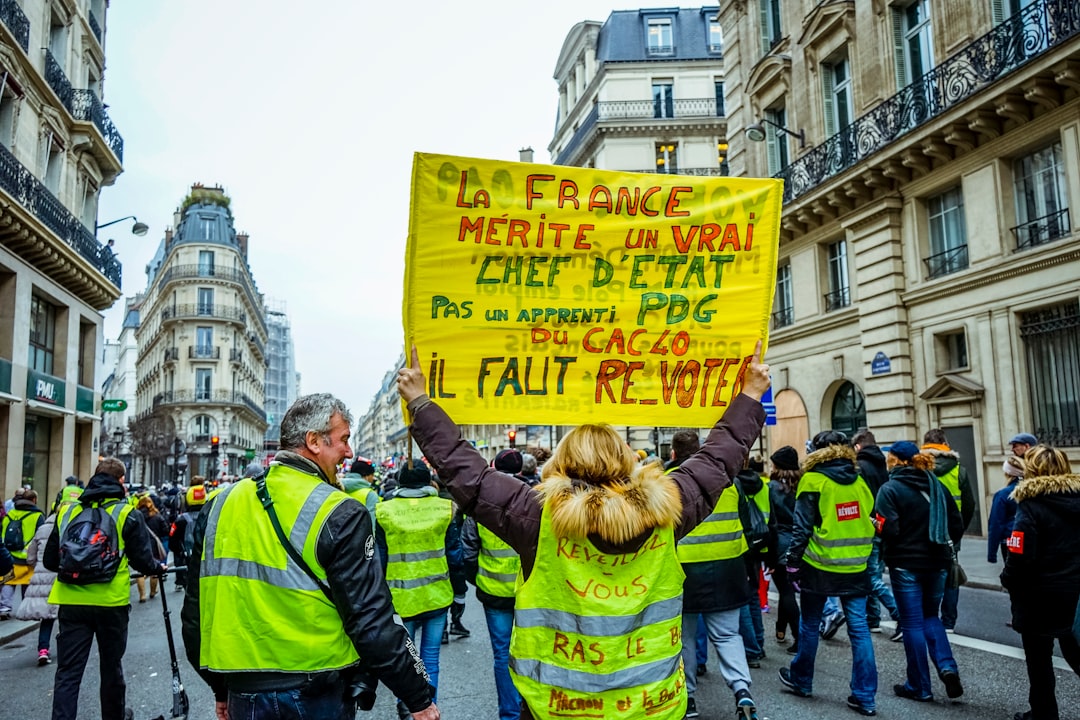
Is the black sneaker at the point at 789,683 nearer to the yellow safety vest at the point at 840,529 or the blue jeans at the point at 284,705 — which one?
the yellow safety vest at the point at 840,529

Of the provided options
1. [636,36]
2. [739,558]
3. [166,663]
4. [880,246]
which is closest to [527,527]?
[739,558]

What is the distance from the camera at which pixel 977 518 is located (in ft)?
50.4

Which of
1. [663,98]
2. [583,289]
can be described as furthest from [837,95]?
[663,98]

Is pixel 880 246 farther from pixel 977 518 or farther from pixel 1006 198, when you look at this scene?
pixel 977 518

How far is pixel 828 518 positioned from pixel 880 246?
13078 millimetres

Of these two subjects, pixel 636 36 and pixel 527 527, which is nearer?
pixel 527 527

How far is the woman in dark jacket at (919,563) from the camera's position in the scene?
19.6 feet

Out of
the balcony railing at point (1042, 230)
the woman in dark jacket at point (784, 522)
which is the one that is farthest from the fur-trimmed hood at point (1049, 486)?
the balcony railing at point (1042, 230)

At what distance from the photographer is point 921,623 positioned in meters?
6.01

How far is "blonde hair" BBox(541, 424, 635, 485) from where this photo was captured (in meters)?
2.94

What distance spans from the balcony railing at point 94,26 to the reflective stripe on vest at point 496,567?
25.2m

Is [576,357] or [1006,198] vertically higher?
[1006,198]

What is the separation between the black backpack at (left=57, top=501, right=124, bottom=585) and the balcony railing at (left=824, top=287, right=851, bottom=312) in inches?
667

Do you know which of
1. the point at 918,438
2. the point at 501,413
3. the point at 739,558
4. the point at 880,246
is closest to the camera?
the point at 501,413
